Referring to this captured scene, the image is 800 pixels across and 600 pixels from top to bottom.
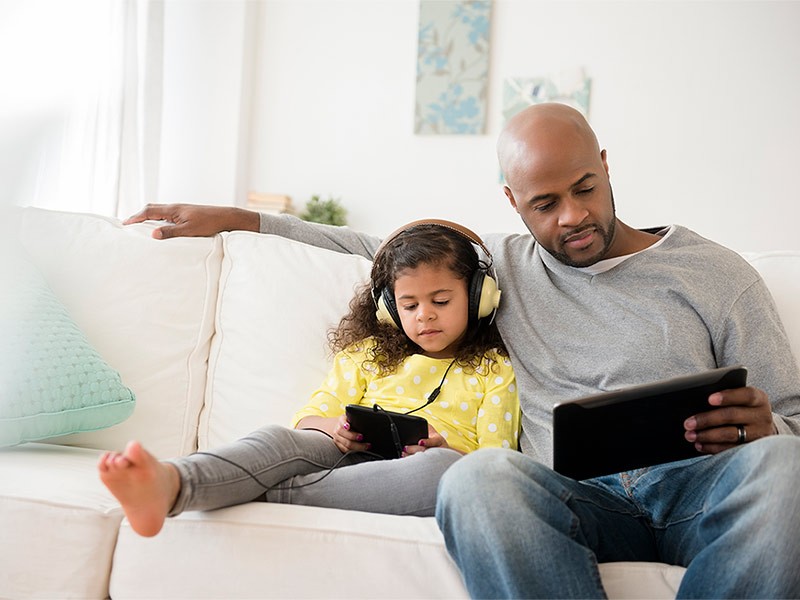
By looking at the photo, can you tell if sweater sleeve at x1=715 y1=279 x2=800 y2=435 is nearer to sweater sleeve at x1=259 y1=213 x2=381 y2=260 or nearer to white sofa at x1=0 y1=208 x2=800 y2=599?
white sofa at x1=0 y1=208 x2=800 y2=599

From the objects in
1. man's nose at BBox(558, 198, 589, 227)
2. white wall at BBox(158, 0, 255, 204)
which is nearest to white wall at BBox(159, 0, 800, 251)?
white wall at BBox(158, 0, 255, 204)

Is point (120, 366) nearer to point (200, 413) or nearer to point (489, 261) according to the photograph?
point (200, 413)

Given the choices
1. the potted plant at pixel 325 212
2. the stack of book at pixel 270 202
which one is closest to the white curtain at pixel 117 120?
the stack of book at pixel 270 202

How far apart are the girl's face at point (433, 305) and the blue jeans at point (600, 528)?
460mm

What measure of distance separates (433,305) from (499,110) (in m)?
2.29

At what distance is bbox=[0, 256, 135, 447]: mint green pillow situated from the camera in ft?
4.60

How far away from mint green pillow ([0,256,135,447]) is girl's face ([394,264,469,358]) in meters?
0.58

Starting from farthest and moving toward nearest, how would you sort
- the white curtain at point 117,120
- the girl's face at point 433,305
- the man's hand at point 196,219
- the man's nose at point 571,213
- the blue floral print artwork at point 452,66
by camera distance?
the blue floral print artwork at point 452,66, the white curtain at point 117,120, the man's hand at point 196,219, the girl's face at point 433,305, the man's nose at point 571,213

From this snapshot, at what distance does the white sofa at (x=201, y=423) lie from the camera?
1112 mm

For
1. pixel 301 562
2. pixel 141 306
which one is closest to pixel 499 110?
pixel 141 306

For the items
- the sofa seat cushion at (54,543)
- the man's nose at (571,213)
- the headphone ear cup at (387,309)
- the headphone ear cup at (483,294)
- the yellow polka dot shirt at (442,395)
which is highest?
the man's nose at (571,213)

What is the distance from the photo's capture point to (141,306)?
68.2 inches

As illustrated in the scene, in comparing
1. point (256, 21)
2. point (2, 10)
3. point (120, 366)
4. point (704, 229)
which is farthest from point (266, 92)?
point (2, 10)

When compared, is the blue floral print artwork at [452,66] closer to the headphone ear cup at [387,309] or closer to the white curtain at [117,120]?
the white curtain at [117,120]
